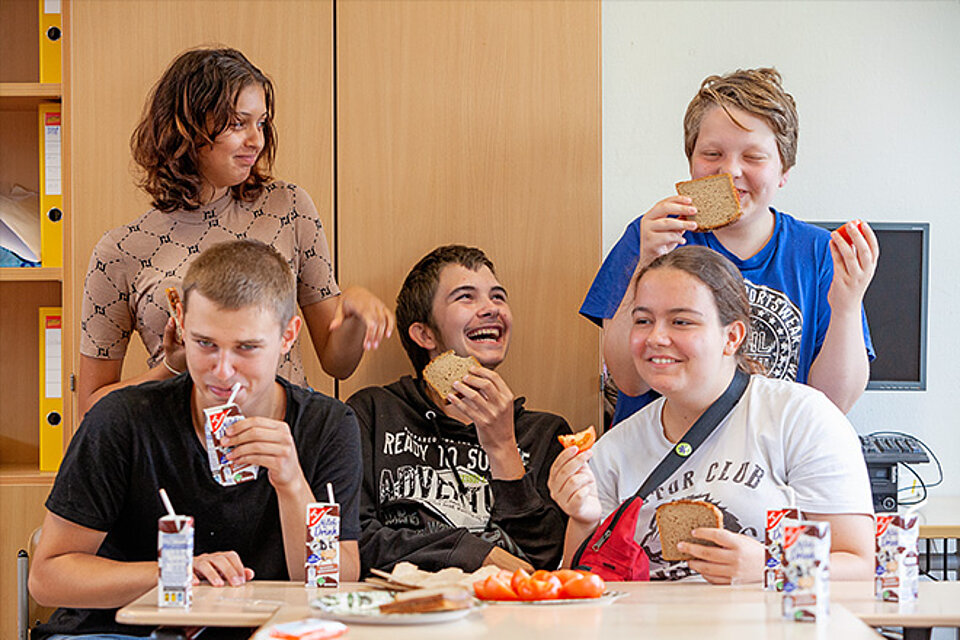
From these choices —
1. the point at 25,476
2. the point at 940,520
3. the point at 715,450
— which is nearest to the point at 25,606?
the point at 25,476

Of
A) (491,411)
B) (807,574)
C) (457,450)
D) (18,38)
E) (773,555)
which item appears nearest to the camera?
(807,574)

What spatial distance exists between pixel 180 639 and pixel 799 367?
1.62m

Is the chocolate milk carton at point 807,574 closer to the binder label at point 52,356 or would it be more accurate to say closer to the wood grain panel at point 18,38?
the binder label at point 52,356

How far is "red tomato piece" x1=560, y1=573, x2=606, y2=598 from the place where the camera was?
1.72 meters

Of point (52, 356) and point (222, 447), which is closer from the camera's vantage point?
point (222, 447)

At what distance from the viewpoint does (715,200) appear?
2.47 metres

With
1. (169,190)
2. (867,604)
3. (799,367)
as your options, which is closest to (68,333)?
(169,190)

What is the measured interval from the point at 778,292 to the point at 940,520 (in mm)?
995

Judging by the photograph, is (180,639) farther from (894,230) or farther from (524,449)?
(894,230)

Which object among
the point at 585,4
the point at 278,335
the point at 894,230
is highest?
the point at 585,4

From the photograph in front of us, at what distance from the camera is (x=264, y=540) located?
2.07 metres

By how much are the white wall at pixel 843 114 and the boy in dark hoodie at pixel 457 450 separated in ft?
2.94

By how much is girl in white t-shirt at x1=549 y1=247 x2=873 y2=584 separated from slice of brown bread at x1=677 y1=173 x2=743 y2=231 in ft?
0.71

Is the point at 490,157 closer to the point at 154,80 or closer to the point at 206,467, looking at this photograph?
the point at 154,80
